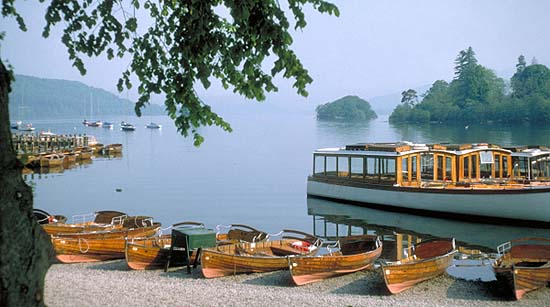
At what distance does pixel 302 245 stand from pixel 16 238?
12445 mm

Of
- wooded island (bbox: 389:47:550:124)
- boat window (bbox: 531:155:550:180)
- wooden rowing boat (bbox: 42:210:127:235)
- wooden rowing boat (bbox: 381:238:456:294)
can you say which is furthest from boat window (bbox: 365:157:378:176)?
wooded island (bbox: 389:47:550:124)

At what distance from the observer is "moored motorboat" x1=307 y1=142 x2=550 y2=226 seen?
26.3 m

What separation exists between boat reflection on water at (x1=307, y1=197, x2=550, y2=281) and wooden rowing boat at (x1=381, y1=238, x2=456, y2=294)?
74.9 inches

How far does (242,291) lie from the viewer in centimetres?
1327

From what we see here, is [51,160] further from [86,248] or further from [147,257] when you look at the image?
[147,257]

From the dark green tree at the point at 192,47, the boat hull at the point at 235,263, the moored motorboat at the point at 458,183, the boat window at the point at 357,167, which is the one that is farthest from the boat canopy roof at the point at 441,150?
the dark green tree at the point at 192,47

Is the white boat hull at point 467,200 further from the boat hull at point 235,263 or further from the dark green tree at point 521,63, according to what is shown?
the dark green tree at point 521,63

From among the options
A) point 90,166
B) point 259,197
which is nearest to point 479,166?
point 259,197

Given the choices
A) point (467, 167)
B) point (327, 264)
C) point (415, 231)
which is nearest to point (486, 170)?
point (467, 167)

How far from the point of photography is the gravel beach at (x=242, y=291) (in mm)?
11984

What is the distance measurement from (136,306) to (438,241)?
909cm

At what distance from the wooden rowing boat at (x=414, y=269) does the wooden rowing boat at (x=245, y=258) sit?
2.84 metres

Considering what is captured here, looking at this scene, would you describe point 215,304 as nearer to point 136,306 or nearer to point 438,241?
point 136,306

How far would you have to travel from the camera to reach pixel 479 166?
102ft
